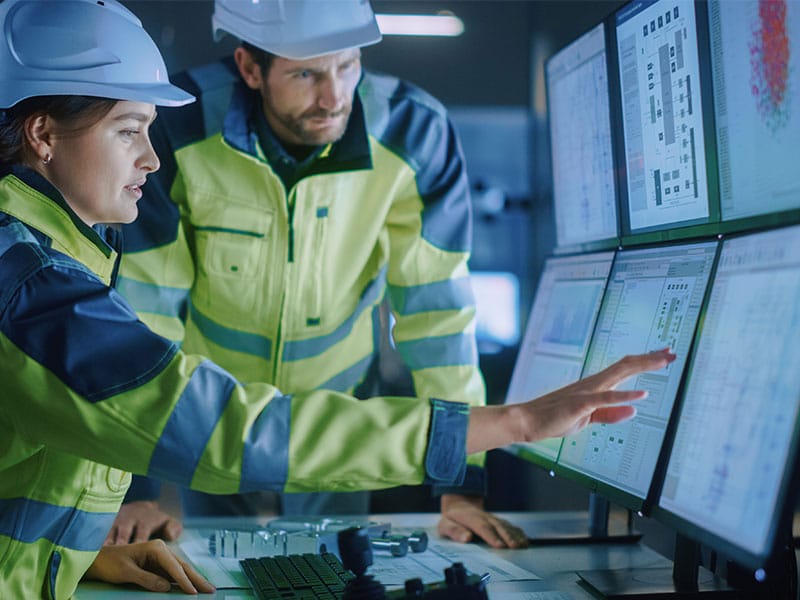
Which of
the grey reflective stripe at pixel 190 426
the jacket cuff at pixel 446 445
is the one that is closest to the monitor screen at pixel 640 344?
the jacket cuff at pixel 446 445

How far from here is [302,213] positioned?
1.82m

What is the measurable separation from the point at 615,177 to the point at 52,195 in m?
0.82

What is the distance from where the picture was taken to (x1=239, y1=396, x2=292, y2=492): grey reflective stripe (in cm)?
102

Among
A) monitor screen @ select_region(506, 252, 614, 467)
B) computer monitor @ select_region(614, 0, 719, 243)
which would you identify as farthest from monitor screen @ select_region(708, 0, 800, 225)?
monitor screen @ select_region(506, 252, 614, 467)

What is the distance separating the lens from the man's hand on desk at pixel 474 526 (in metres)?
1.50

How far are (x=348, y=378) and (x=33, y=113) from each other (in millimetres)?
984

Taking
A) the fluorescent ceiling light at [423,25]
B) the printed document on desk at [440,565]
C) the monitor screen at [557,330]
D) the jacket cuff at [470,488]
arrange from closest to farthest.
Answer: the printed document on desk at [440,565], the monitor screen at [557,330], the jacket cuff at [470,488], the fluorescent ceiling light at [423,25]

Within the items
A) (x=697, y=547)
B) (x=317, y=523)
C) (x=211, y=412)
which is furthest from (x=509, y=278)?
(x=211, y=412)

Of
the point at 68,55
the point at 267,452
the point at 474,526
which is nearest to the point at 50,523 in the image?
the point at 267,452

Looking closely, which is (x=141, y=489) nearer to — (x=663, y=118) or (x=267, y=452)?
(x=267, y=452)

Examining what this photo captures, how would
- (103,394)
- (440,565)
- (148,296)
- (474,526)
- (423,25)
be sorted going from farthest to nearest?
(423,25)
(148,296)
(474,526)
(440,565)
(103,394)

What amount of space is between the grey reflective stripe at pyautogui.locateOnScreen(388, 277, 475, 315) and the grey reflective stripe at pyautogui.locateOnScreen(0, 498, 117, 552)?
2.75ft

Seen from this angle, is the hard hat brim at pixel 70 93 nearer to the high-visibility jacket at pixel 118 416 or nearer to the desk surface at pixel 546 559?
the high-visibility jacket at pixel 118 416

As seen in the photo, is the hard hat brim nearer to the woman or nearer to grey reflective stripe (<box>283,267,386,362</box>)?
the woman
